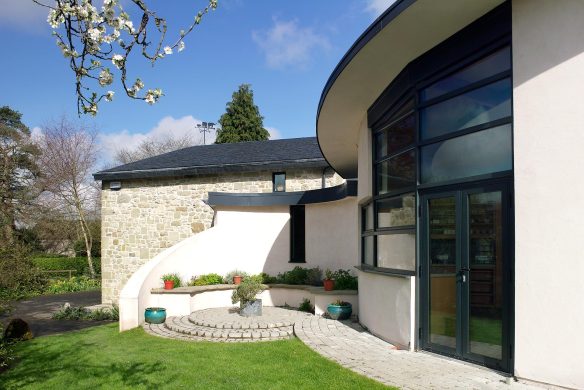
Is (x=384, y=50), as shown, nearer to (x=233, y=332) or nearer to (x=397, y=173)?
(x=397, y=173)

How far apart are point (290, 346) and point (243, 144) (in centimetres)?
1301

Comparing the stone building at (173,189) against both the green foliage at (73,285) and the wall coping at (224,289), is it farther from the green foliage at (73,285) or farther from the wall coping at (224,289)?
the green foliage at (73,285)

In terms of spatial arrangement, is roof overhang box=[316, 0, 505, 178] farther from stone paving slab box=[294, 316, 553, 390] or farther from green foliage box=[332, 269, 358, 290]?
stone paving slab box=[294, 316, 553, 390]

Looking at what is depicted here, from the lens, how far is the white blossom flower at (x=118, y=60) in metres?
2.83

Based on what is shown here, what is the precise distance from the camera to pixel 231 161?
Result: 49.3 ft

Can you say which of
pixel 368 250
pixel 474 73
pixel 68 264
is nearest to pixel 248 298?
pixel 368 250

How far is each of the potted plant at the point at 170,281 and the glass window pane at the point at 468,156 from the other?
7.18 m

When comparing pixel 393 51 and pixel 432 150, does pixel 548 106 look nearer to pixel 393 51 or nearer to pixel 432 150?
pixel 432 150

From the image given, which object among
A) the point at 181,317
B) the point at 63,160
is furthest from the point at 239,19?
the point at 63,160

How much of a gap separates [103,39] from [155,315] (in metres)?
7.69

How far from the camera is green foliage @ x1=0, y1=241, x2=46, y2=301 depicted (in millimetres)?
6071

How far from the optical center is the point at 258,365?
228 inches

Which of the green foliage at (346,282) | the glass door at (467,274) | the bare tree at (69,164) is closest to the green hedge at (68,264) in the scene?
the bare tree at (69,164)

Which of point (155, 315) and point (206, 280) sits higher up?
point (206, 280)
